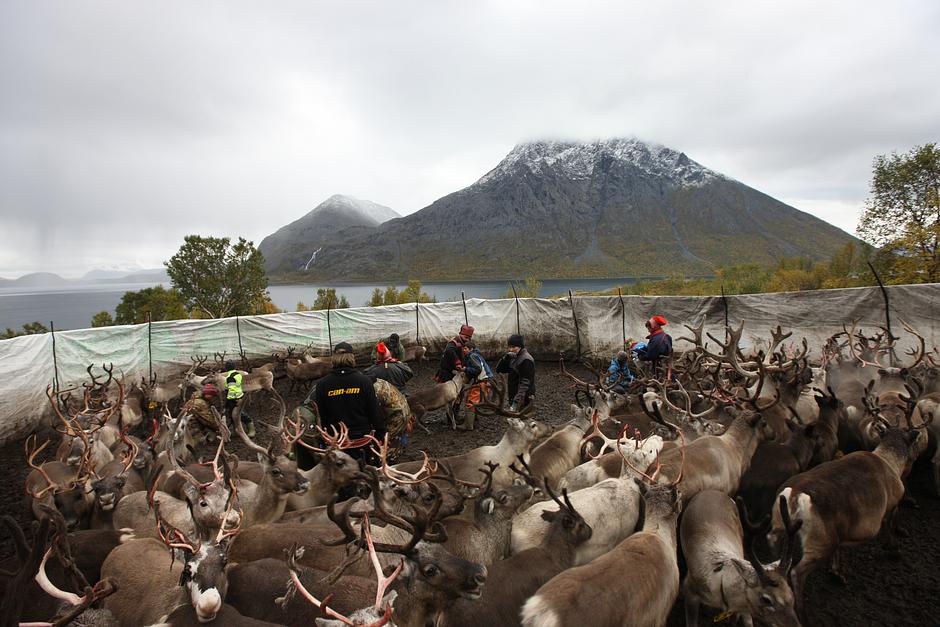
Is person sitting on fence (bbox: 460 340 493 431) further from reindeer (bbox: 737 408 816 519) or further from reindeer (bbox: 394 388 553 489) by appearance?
reindeer (bbox: 737 408 816 519)

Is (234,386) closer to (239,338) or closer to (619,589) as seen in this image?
(619,589)

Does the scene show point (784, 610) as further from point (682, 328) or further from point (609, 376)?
point (682, 328)

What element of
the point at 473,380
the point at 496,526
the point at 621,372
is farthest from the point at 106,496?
the point at 621,372

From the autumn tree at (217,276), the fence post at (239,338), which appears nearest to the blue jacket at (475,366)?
the fence post at (239,338)

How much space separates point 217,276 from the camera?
36.2 metres

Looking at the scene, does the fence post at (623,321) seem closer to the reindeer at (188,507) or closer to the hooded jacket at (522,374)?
the hooded jacket at (522,374)

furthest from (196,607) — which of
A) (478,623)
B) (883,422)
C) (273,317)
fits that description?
(273,317)

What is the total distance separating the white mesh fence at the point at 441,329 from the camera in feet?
34.6

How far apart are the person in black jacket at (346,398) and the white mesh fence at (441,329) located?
9.37 m

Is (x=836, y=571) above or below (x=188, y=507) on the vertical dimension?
below

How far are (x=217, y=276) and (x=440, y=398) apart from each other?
105ft

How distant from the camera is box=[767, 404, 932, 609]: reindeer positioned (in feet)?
13.4

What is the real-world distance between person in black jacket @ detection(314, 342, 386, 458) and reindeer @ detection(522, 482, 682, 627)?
326cm

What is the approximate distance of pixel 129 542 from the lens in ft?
13.3
